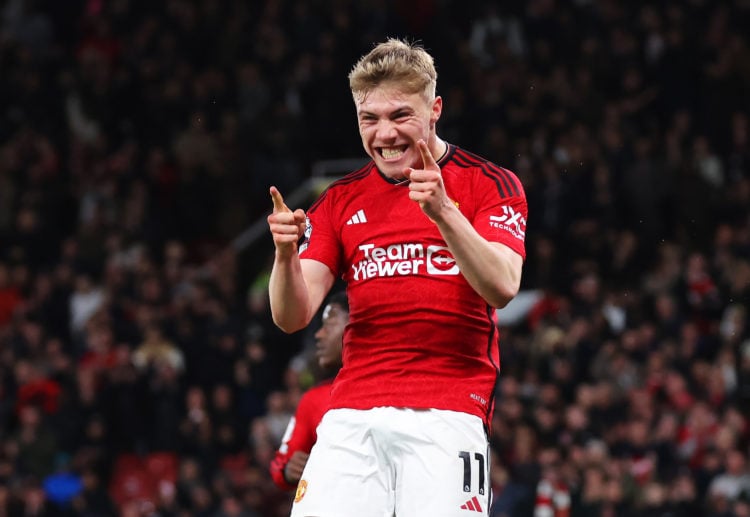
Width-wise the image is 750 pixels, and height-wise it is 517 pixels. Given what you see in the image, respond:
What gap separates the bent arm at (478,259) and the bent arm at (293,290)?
2.14ft

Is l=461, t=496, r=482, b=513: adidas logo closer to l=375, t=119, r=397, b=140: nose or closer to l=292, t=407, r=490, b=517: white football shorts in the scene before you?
l=292, t=407, r=490, b=517: white football shorts

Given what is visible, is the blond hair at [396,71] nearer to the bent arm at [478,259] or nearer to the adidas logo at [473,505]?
the bent arm at [478,259]

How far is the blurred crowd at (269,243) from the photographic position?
1416 cm

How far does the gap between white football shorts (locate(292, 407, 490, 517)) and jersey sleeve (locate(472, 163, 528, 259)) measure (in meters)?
0.71

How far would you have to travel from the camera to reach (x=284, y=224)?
5.00 meters

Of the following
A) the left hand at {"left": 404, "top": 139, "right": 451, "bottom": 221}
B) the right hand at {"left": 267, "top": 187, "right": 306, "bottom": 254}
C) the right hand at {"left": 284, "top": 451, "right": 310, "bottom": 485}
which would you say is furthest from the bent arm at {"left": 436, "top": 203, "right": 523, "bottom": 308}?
the right hand at {"left": 284, "top": 451, "right": 310, "bottom": 485}

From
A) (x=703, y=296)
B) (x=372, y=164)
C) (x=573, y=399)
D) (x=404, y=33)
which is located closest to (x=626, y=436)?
(x=573, y=399)

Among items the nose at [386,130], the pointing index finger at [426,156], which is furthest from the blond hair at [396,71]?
the pointing index finger at [426,156]

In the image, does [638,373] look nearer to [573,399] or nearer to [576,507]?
[573,399]

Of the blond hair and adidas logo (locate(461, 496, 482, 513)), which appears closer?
adidas logo (locate(461, 496, 482, 513))

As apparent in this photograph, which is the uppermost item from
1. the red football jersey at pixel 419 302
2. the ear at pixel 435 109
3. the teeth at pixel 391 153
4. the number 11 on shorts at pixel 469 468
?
the ear at pixel 435 109

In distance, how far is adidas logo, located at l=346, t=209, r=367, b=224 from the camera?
5.45m

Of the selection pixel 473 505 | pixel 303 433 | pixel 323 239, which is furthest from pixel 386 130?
pixel 303 433

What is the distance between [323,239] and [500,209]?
2.49 feet
